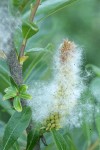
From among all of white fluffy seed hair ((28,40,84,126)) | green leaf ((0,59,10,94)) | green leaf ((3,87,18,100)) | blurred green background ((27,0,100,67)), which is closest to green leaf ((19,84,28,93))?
green leaf ((3,87,18,100))

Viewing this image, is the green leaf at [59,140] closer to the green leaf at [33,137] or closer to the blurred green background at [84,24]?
the green leaf at [33,137]

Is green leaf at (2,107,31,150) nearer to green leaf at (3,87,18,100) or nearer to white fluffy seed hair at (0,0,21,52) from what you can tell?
green leaf at (3,87,18,100)

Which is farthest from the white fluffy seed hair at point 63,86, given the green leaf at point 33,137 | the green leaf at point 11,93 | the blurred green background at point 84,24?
the blurred green background at point 84,24

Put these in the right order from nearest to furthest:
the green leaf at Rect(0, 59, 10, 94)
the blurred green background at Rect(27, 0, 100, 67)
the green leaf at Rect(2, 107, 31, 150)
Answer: the green leaf at Rect(2, 107, 31, 150) → the green leaf at Rect(0, 59, 10, 94) → the blurred green background at Rect(27, 0, 100, 67)

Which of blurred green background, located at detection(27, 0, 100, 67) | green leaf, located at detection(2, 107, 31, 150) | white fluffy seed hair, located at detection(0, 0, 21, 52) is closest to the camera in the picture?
white fluffy seed hair, located at detection(0, 0, 21, 52)

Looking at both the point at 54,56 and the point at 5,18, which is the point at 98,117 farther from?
the point at 5,18

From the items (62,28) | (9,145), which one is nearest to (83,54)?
(9,145)
